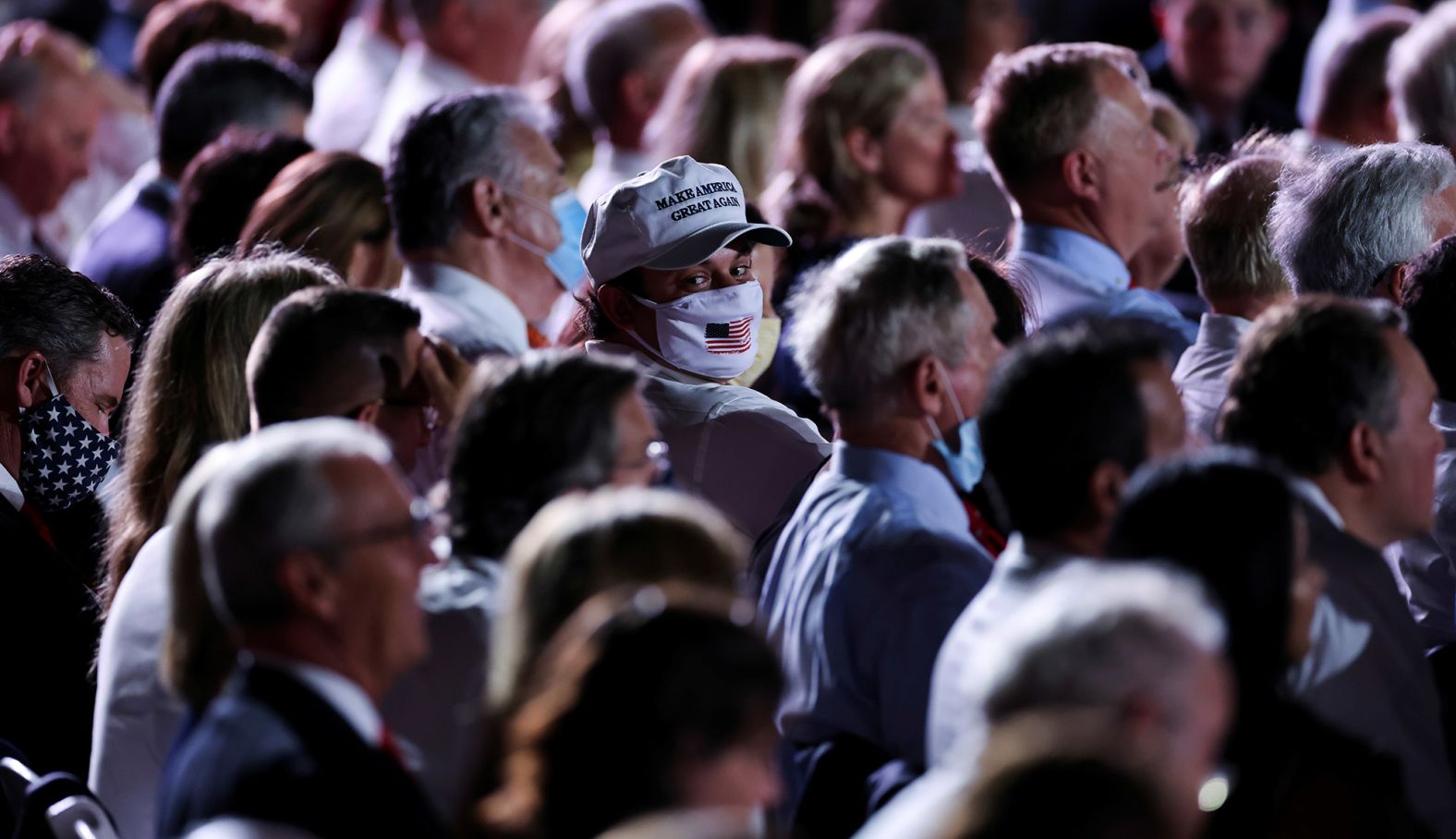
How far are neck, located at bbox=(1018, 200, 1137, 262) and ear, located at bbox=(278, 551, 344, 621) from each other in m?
3.10

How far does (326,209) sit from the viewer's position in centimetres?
553

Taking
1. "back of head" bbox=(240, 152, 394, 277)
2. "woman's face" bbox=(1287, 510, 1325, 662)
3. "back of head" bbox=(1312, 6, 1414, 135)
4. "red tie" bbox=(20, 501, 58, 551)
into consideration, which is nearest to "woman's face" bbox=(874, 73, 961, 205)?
"back of head" bbox=(1312, 6, 1414, 135)

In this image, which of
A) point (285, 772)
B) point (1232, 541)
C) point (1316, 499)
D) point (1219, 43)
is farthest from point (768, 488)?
point (1219, 43)

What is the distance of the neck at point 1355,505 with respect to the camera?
11.5 ft

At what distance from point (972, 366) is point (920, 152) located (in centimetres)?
279

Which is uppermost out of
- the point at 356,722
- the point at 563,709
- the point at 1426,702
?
the point at 563,709

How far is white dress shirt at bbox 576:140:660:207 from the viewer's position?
25.1ft

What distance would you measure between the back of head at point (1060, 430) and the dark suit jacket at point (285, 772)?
40.2 inches

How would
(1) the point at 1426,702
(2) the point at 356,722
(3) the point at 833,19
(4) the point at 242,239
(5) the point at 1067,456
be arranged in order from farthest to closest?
1. (3) the point at 833,19
2. (4) the point at 242,239
3. (1) the point at 1426,702
4. (5) the point at 1067,456
5. (2) the point at 356,722

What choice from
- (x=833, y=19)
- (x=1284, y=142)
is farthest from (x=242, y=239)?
(x=833, y=19)

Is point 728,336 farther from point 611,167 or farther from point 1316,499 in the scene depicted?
point 611,167

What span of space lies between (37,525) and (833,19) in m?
6.95

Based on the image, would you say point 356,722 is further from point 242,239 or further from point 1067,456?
point 242,239

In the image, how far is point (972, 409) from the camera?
12.4 feet
